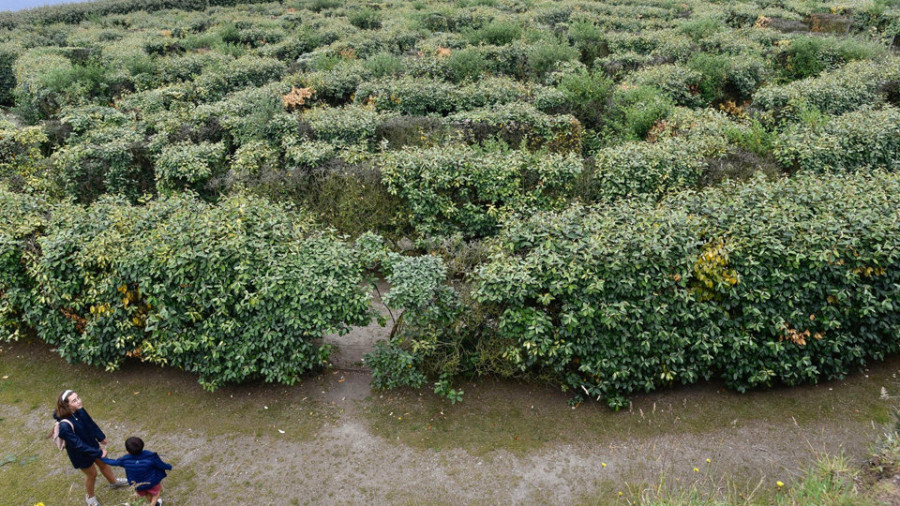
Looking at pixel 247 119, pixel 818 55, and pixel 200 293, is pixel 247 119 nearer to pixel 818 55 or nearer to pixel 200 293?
pixel 200 293

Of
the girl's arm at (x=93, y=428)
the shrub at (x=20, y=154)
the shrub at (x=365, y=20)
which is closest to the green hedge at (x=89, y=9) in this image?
the shrub at (x=365, y=20)

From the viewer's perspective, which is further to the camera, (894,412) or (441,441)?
(441,441)

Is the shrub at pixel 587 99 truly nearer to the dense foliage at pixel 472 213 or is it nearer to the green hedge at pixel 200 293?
the dense foliage at pixel 472 213

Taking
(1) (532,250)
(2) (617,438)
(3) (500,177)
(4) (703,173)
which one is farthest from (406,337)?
(4) (703,173)

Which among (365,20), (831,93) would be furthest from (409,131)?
(365,20)

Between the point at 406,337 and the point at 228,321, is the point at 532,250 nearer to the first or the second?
the point at 406,337

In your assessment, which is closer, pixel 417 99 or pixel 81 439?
pixel 81 439

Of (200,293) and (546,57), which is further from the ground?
(546,57)
